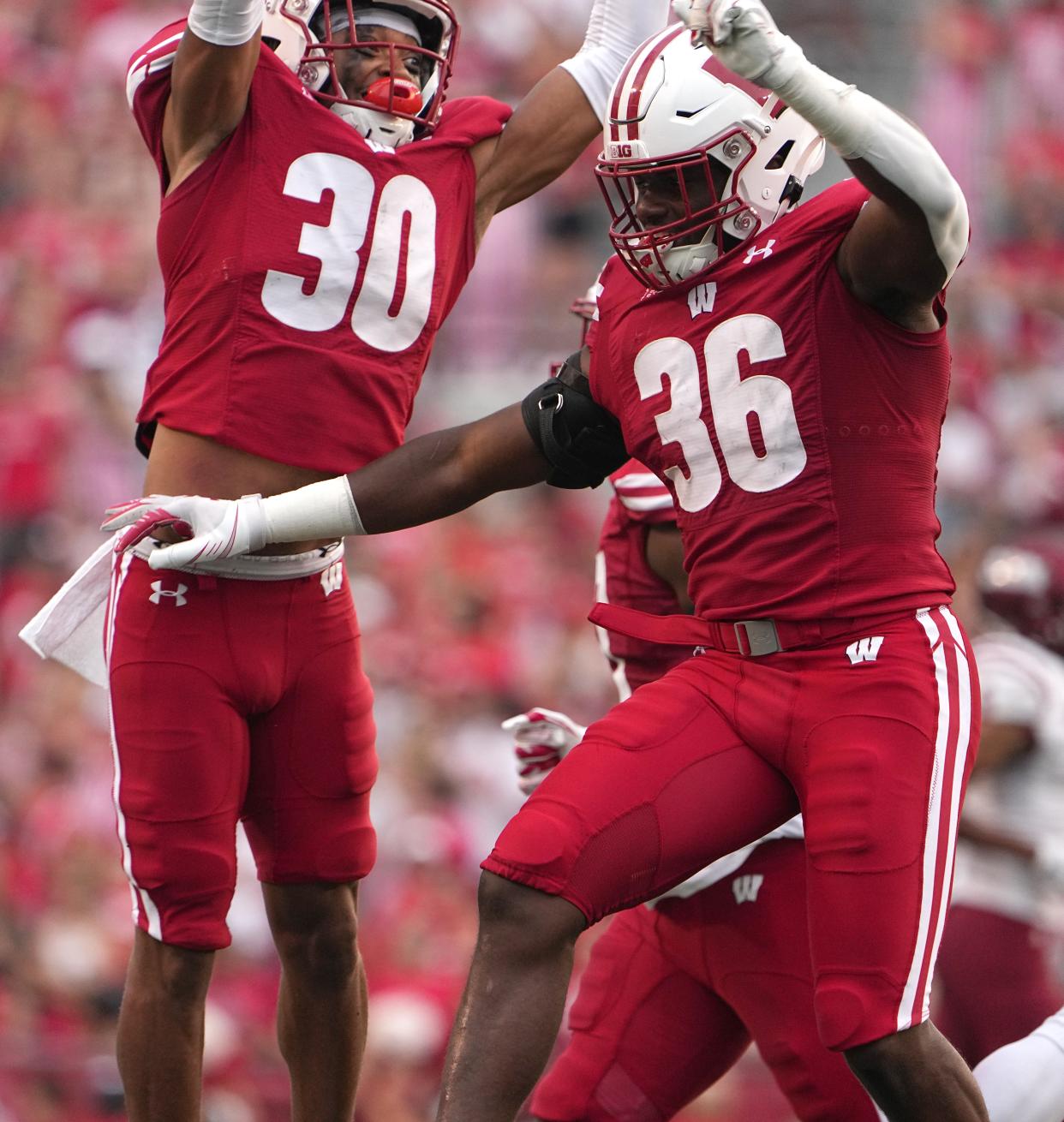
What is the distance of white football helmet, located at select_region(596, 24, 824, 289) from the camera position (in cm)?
327

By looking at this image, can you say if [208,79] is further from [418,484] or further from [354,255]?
[418,484]

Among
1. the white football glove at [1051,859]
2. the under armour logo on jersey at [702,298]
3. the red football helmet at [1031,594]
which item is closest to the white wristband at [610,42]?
the under armour logo on jersey at [702,298]

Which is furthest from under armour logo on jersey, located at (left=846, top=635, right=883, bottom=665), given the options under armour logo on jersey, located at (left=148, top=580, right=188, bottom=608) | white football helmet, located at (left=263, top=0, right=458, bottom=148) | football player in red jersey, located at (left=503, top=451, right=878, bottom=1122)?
white football helmet, located at (left=263, top=0, right=458, bottom=148)

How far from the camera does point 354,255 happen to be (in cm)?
369

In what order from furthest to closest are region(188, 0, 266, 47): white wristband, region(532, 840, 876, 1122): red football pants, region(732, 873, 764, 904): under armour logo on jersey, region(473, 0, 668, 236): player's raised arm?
region(473, 0, 668, 236): player's raised arm, region(732, 873, 764, 904): under armour logo on jersey, region(532, 840, 876, 1122): red football pants, region(188, 0, 266, 47): white wristband

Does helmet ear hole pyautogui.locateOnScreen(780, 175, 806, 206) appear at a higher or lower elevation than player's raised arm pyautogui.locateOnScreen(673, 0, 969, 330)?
lower

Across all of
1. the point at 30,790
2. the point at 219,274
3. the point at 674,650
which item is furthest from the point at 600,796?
the point at 30,790

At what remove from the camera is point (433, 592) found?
8422 mm

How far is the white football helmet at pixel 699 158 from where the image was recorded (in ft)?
10.7

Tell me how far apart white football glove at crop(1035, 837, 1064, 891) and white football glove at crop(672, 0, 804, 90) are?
2685 millimetres

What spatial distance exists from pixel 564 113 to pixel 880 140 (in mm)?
1254

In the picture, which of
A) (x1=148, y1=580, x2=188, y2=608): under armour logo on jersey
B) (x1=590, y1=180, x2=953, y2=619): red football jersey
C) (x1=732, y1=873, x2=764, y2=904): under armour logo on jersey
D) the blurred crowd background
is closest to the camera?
(x1=590, y1=180, x2=953, y2=619): red football jersey

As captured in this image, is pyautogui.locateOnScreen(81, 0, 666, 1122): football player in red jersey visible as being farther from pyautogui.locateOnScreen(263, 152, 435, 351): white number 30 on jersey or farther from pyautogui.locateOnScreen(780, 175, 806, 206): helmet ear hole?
pyautogui.locateOnScreen(780, 175, 806, 206): helmet ear hole

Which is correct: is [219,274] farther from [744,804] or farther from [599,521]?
[599,521]
